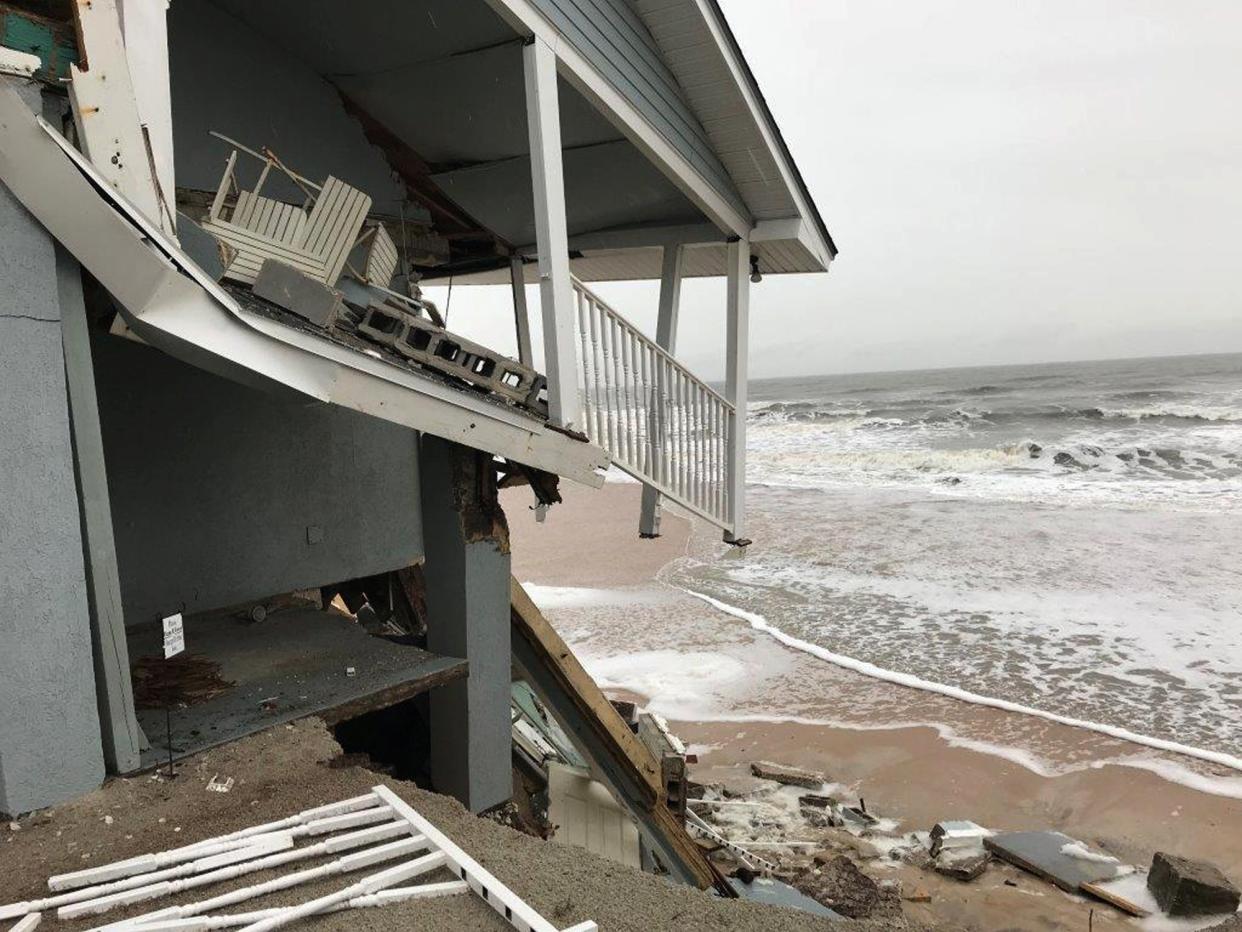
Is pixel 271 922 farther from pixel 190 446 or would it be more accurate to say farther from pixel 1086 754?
pixel 1086 754

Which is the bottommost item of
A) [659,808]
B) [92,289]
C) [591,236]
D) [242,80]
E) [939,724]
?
[939,724]

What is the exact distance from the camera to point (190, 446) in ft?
18.6

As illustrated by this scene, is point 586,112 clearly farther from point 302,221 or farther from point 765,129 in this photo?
point 302,221

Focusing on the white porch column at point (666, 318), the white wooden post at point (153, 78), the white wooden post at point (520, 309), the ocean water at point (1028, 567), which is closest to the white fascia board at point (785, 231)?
the white porch column at point (666, 318)

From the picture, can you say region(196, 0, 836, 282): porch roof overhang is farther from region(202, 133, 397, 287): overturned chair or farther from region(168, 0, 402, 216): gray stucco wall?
region(202, 133, 397, 287): overturned chair

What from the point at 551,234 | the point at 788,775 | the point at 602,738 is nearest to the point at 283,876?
the point at 551,234

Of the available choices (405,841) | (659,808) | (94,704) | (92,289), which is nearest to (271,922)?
(405,841)

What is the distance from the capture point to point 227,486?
588cm

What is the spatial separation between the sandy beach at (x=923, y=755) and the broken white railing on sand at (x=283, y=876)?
5.64 m

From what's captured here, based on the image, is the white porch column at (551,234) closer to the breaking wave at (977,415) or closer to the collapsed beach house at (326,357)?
the collapsed beach house at (326,357)

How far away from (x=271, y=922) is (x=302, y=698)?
198 cm

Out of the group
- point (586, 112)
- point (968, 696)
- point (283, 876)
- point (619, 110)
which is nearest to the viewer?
point (283, 876)

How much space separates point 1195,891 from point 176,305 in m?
8.12

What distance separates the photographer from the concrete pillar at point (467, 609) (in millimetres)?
5172
